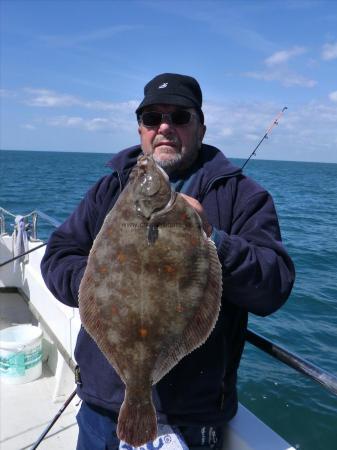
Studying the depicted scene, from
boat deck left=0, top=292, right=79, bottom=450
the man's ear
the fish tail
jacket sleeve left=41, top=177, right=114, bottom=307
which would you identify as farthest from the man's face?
boat deck left=0, top=292, right=79, bottom=450

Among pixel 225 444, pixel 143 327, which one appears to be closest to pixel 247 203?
pixel 143 327

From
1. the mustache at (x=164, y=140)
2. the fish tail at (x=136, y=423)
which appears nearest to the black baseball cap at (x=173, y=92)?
the mustache at (x=164, y=140)

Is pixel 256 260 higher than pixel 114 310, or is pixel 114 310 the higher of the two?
pixel 256 260

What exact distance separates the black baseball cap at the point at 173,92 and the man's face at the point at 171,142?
2.1 inches

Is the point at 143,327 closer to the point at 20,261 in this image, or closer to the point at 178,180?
the point at 178,180

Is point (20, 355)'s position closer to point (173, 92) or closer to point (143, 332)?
point (143, 332)

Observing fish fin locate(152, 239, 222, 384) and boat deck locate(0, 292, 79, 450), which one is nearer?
fish fin locate(152, 239, 222, 384)

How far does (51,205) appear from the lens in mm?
A: 24734

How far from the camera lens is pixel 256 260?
2.06m

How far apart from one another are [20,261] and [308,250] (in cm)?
1119

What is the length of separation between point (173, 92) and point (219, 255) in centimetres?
109

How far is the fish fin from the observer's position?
76.2 inches

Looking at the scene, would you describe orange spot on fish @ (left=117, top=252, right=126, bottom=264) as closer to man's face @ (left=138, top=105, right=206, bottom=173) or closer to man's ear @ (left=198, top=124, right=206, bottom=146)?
man's face @ (left=138, top=105, right=206, bottom=173)

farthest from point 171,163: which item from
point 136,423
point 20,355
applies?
point 20,355
